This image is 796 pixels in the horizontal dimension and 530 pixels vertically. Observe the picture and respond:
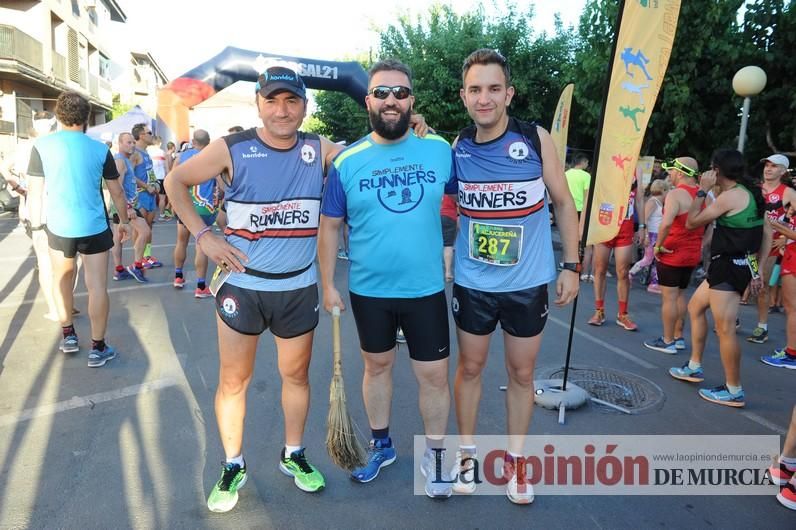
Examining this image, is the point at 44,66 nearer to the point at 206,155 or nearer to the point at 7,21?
the point at 7,21

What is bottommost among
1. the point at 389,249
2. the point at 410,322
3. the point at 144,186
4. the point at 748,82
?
the point at 410,322

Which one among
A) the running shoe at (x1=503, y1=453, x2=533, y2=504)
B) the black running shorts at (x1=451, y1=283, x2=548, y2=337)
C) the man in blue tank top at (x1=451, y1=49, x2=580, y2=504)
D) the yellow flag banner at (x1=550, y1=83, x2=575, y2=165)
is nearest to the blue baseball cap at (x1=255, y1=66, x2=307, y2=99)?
the man in blue tank top at (x1=451, y1=49, x2=580, y2=504)

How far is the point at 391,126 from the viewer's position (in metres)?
2.65

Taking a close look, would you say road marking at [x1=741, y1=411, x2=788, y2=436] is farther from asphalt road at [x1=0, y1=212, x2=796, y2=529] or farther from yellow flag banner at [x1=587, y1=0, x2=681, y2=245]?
yellow flag banner at [x1=587, y1=0, x2=681, y2=245]

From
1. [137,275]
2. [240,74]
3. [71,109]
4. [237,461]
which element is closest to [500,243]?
[237,461]

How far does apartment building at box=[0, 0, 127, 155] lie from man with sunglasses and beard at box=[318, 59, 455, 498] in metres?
21.7

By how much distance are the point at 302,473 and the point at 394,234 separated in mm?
1409

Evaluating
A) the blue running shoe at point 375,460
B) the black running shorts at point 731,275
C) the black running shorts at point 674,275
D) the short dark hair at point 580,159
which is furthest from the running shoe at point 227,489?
the short dark hair at point 580,159

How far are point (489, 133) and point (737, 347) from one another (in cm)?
276

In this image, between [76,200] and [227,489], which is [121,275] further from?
[227,489]

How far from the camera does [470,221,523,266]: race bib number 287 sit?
9.04 feet

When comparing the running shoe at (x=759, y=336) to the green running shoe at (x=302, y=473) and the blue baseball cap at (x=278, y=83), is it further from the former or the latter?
the blue baseball cap at (x=278, y=83)

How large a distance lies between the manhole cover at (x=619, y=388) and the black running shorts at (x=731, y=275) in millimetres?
983

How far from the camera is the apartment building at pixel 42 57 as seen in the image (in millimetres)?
20906
